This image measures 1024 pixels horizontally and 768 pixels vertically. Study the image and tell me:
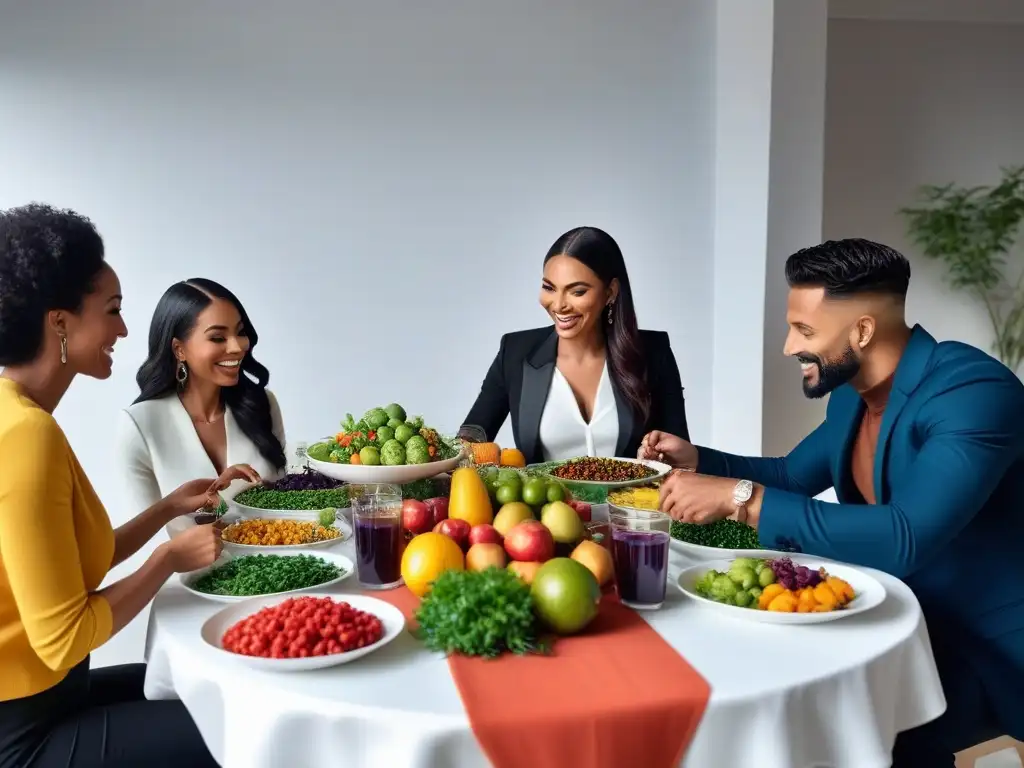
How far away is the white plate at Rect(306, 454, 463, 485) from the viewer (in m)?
2.41

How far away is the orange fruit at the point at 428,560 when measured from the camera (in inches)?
67.9

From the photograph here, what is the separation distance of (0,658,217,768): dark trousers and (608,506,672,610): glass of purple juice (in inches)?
35.4

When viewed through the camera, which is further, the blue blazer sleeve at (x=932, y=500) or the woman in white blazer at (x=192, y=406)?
the woman in white blazer at (x=192, y=406)

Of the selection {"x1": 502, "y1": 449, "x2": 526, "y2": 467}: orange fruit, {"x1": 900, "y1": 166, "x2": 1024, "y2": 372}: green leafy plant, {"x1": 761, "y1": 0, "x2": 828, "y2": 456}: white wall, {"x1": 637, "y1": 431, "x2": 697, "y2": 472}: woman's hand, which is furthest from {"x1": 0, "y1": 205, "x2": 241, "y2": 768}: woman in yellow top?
{"x1": 900, "y1": 166, "x2": 1024, "y2": 372}: green leafy plant

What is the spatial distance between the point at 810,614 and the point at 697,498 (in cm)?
49

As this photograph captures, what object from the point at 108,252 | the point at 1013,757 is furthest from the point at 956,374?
the point at 108,252

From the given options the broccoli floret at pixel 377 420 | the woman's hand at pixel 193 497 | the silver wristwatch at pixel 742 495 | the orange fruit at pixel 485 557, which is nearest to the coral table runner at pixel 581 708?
the orange fruit at pixel 485 557

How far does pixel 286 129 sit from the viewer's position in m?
4.91

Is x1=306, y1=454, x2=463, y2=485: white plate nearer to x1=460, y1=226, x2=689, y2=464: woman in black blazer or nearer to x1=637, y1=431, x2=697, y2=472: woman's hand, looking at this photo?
x1=637, y1=431, x2=697, y2=472: woman's hand

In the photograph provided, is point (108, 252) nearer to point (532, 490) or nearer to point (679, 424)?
point (679, 424)

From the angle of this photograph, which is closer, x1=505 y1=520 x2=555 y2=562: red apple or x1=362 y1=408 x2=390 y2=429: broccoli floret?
x1=505 y1=520 x2=555 y2=562: red apple

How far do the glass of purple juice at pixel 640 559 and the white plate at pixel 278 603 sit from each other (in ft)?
1.40

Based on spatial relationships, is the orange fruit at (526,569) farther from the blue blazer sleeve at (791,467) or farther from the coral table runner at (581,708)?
the blue blazer sleeve at (791,467)

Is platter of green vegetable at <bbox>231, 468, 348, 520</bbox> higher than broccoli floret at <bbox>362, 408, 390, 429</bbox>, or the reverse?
broccoli floret at <bbox>362, 408, 390, 429</bbox>
